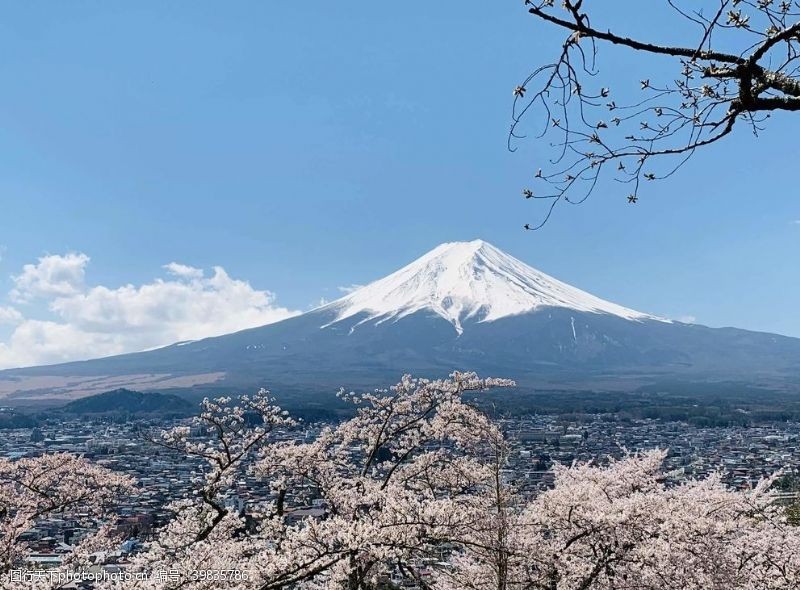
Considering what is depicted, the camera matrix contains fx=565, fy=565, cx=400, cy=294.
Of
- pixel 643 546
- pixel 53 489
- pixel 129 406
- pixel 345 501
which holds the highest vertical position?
pixel 345 501

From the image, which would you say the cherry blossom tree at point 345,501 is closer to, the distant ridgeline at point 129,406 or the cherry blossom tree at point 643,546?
the cherry blossom tree at point 643,546

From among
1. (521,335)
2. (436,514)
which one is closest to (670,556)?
(436,514)

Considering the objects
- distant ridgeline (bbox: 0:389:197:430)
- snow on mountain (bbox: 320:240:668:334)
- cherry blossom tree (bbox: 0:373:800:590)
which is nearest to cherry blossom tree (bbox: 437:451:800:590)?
cherry blossom tree (bbox: 0:373:800:590)

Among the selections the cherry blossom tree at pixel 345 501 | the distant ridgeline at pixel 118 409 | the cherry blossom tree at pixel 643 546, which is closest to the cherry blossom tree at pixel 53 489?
the cherry blossom tree at pixel 345 501

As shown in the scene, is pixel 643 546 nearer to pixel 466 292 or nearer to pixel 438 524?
pixel 438 524

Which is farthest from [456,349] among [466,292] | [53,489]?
[53,489]

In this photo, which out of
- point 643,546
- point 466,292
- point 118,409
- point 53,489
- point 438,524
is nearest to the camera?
point 438,524
